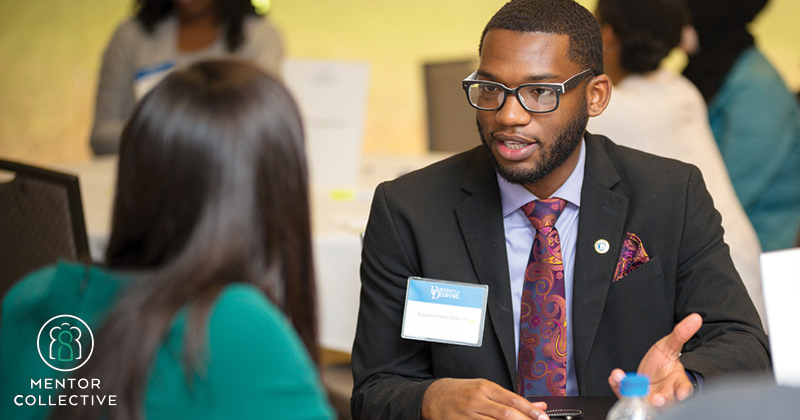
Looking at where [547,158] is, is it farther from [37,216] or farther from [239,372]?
[37,216]

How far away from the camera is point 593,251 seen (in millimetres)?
1615

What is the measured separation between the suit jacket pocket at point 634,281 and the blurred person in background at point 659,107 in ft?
3.10

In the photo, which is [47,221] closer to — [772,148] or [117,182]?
[117,182]

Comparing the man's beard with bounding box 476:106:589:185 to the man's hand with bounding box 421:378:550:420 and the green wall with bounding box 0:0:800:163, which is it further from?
the green wall with bounding box 0:0:800:163

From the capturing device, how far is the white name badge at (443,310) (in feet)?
4.97

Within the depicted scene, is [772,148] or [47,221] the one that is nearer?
[47,221]

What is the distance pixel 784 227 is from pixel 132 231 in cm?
319

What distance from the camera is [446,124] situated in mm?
4254

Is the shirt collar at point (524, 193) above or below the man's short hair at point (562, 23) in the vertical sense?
below

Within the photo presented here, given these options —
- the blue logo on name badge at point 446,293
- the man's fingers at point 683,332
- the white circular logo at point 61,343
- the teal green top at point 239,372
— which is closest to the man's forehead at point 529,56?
the blue logo on name badge at point 446,293

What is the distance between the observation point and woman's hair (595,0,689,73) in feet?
9.10

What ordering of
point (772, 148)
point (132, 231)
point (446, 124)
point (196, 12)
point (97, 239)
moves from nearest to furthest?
point (132, 231) → point (97, 239) → point (772, 148) → point (196, 12) → point (446, 124)

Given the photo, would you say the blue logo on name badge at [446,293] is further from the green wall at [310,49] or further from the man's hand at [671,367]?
the green wall at [310,49]

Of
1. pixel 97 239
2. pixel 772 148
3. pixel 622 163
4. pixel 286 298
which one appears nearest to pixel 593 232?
pixel 622 163
